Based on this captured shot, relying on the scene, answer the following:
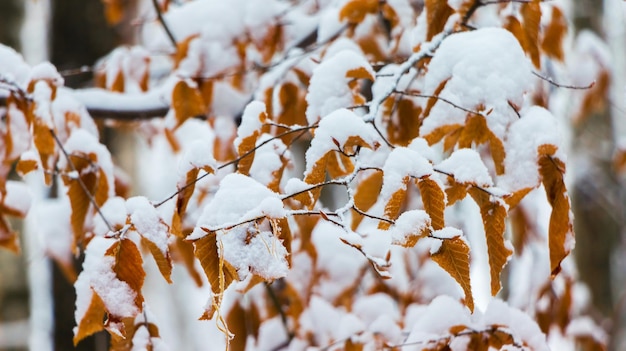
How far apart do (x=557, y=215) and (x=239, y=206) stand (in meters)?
0.39

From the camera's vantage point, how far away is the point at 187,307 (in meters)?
7.75

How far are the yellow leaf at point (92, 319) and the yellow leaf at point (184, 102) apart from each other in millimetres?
449

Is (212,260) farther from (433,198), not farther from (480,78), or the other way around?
(480,78)

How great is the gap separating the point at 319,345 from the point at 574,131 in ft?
7.93

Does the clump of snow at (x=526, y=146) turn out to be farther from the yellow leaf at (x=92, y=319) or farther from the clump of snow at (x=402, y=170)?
the yellow leaf at (x=92, y=319)

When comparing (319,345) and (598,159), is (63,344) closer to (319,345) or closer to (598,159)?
(319,345)

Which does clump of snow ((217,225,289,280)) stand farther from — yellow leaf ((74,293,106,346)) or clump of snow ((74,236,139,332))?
yellow leaf ((74,293,106,346))

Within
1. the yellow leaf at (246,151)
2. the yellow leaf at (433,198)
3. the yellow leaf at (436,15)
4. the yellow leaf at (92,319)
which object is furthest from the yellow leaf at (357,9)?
the yellow leaf at (92,319)

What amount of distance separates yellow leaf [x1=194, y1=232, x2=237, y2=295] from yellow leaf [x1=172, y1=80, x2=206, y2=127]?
1.86ft

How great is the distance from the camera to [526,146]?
2.42 feet

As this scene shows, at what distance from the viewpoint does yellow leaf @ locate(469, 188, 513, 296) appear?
0.68 meters

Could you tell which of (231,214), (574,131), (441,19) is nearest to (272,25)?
(441,19)

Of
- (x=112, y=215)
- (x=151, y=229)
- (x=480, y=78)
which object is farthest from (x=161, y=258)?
(x=480, y=78)

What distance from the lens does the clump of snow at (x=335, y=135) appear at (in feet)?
2.24
